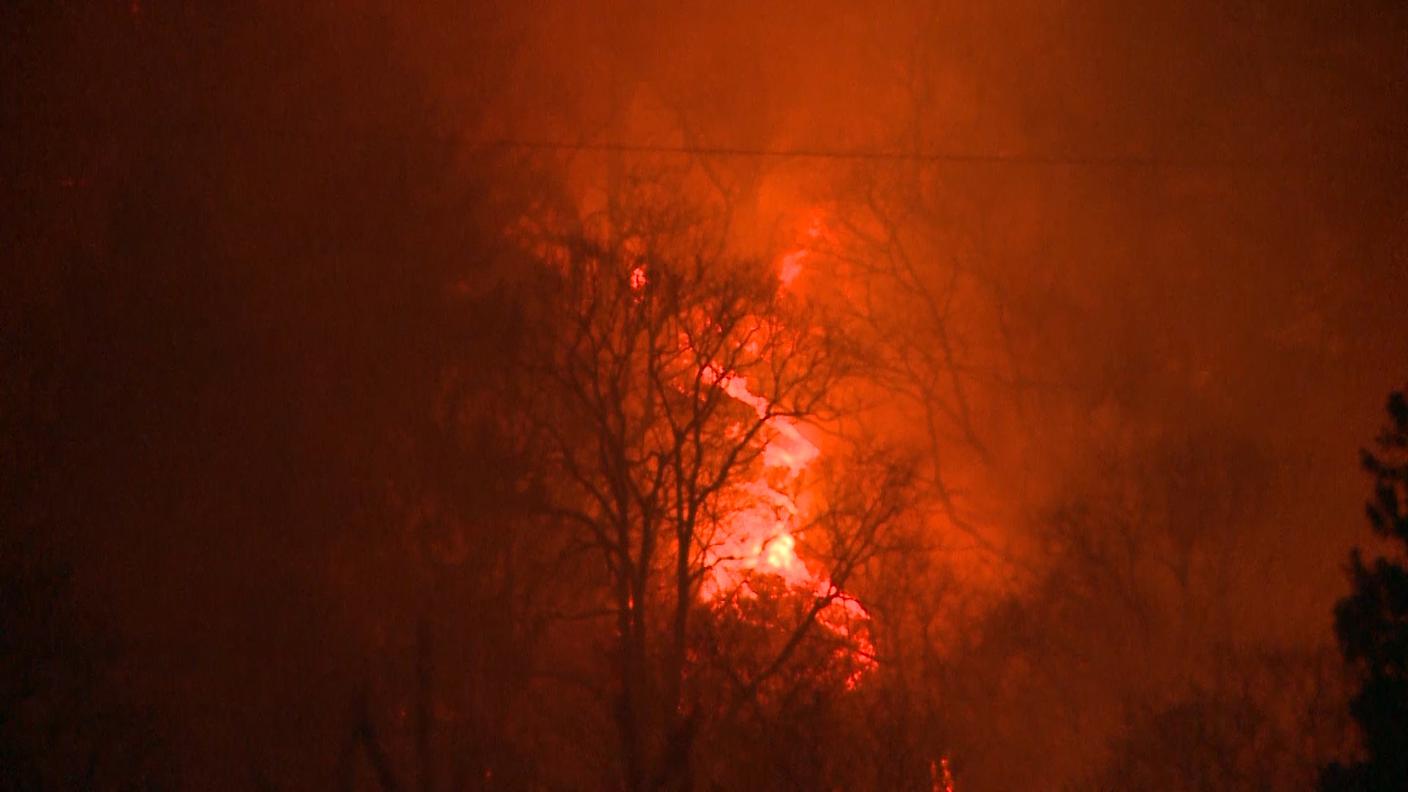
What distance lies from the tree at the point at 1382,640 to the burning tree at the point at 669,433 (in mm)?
9458

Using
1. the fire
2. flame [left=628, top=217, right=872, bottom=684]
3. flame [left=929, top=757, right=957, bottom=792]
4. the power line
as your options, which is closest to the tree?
flame [left=929, top=757, right=957, bottom=792]

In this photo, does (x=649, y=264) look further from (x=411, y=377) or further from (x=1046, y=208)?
(x=1046, y=208)

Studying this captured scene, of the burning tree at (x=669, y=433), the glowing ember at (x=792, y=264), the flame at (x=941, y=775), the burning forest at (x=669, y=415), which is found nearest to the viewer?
the burning forest at (x=669, y=415)

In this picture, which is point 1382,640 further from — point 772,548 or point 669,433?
point 772,548

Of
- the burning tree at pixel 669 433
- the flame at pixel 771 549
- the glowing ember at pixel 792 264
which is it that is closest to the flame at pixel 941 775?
the flame at pixel 771 549

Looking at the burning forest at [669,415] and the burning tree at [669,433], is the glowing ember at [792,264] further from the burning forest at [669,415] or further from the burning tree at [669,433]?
the burning tree at [669,433]

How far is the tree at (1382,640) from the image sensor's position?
8.05m

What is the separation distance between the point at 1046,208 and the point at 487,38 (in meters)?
13.4

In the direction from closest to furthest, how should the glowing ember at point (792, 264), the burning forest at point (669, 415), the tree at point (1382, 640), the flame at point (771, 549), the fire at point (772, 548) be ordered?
1. the tree at point (1382, 640)
2. the burning forest at point (669, 415)
3. the flame at point (771, 549)
4. the fire at point (772, 548)
5. the glowing ember at point (792, 264)

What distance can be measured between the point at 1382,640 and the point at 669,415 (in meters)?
11.0

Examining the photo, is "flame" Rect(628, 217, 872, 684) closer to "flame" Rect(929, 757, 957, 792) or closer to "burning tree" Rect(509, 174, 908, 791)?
"burning tree" Rect(509, 174, 908, 791)

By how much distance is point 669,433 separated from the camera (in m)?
19.1

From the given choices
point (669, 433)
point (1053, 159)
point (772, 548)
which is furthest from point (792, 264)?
point (669, 433)

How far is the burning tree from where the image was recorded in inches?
696
